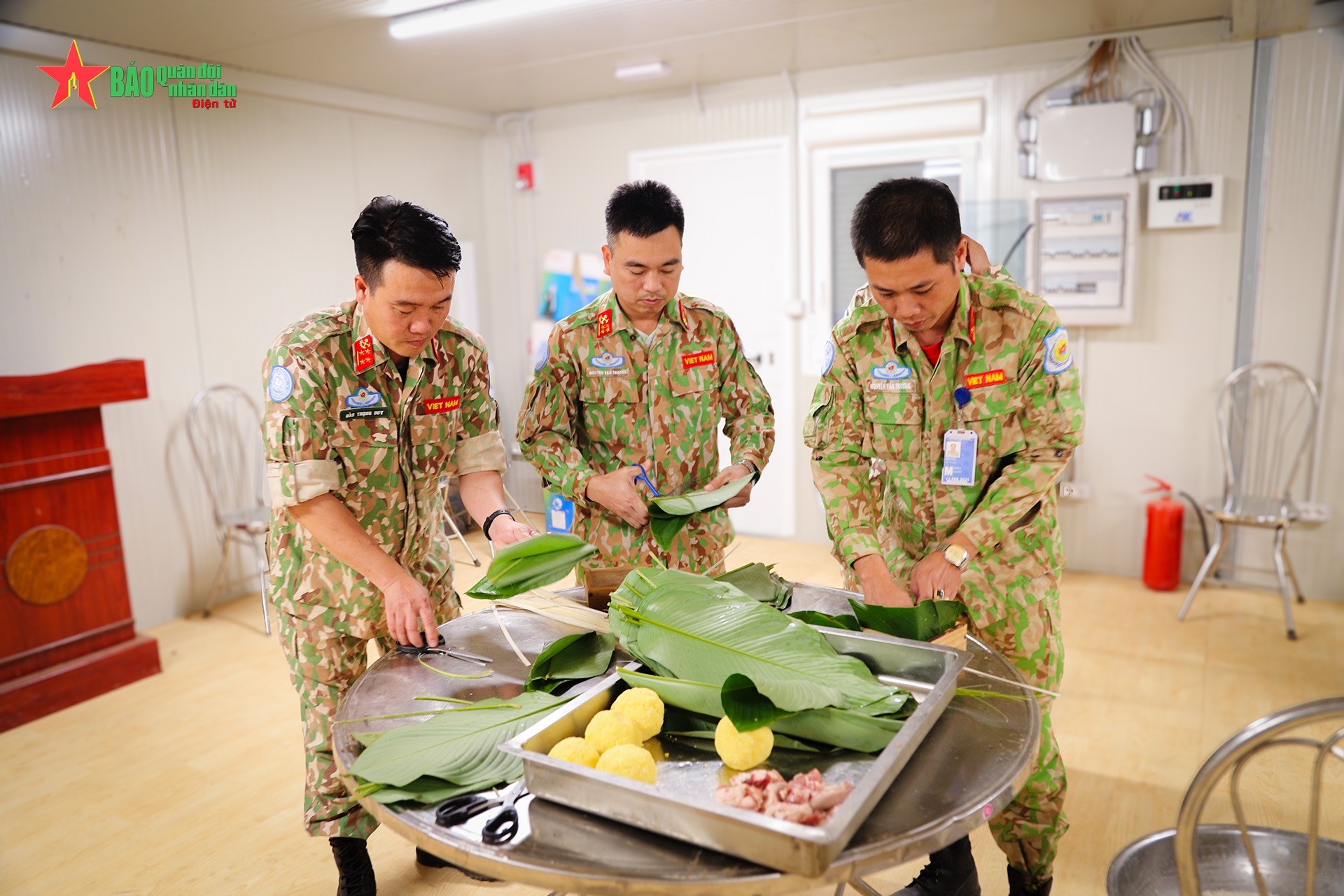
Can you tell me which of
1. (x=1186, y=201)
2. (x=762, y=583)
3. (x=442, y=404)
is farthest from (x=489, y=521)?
(x=1186, y=201)

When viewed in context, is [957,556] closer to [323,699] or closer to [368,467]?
[368,467]

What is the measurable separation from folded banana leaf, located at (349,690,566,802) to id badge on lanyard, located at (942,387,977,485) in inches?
42.6

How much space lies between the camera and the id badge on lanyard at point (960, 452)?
78.4 inches

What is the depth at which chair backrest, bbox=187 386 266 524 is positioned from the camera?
4637 millimetres

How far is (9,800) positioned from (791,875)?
313 cm

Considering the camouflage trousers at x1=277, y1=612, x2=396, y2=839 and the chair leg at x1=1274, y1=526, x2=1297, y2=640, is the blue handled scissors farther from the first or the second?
the chair leg at x1=1274, y1=526, x2=1297, y2=640

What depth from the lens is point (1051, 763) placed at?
1.97m

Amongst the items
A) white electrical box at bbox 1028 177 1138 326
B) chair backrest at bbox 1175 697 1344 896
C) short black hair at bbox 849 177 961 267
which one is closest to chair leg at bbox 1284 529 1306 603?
white electrical box at bbox 1028 177 1138 326

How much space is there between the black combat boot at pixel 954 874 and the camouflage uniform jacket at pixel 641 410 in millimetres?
960

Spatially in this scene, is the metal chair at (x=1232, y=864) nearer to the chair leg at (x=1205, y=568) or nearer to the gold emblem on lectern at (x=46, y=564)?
the chair leg at (x=1205, y=568)

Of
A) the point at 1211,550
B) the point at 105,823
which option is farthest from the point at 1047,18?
the point at 105,823

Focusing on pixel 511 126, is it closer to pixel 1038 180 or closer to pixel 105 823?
pixel 1038 180

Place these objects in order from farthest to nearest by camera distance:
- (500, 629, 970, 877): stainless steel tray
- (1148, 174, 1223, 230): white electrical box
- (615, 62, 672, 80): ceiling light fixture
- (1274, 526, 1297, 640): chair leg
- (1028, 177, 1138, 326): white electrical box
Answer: (615, 62, 672, 80): ceiling light fixture → (1028, 177, 1138, 326): white electrical box → (1148, 174, 1223, 230): white electrical box → (1274, 526, 1297, 640): chair leg → (500, 629, 970, 877): stainless steel tray

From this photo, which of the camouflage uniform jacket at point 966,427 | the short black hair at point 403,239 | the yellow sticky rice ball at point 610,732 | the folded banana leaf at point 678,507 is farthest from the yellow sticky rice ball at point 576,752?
the short black hair at point 403,239
